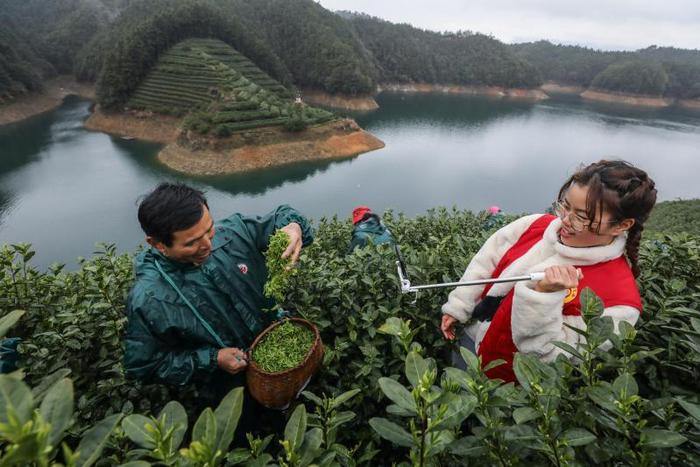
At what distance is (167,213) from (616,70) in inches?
3679

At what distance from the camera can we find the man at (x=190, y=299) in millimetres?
1761

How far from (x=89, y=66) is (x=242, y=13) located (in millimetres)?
26553

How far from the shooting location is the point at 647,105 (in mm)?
68938

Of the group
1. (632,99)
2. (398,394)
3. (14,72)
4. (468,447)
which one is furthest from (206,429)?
(632,99)

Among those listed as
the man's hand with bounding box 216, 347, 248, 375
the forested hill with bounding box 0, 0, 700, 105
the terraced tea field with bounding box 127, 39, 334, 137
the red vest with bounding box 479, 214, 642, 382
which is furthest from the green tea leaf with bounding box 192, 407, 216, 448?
the forested hill with bounding box 0, 0, 700, 105

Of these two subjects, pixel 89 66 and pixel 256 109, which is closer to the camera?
pixel 256 109

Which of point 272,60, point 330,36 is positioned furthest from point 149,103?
point 330,36

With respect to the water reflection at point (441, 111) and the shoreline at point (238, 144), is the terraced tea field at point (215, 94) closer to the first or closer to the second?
the shoreline at point (238, 144)

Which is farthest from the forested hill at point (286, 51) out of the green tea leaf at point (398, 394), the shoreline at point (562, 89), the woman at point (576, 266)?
the green tea leaf at point (398, 394)

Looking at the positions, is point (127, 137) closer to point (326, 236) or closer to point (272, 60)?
point (272, 60)

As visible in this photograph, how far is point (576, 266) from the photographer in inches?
66.1

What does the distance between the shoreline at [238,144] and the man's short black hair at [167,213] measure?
26870mm

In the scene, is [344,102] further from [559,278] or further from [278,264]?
[559,278]

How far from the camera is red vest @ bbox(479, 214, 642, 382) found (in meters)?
1.57
